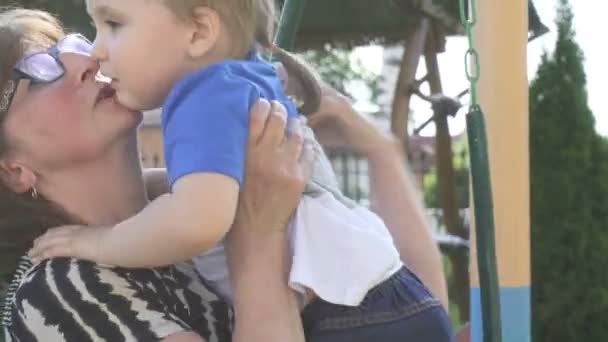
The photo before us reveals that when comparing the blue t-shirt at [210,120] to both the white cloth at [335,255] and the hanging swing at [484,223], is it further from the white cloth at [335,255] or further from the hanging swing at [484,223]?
the hanging swing at [484,223]

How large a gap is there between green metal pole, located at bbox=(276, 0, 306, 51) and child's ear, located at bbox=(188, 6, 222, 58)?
70 centimetres

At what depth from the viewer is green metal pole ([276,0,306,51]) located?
2.04 m

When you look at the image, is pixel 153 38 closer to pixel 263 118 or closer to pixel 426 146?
pixel 263 118

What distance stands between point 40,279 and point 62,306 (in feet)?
0.19

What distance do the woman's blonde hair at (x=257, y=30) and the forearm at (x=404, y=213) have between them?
209 millimetres

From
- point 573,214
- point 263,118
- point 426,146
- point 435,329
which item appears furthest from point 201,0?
point 426,146

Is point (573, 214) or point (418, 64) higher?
point (418, 64)

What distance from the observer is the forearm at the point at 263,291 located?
1357 millimetres

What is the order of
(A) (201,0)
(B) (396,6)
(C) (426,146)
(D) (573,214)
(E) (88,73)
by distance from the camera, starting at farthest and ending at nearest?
(C) (426,146) < (B) (396,6) < (D) (573,214) < (E) (88,73) < (A) (201,0)

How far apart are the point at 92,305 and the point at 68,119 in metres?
0.28

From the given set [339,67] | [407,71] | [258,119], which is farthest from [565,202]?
[258,119]

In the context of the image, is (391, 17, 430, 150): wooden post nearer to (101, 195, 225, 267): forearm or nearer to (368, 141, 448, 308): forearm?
(368, 141, 448, 308): forearm

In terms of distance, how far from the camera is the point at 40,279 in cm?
138

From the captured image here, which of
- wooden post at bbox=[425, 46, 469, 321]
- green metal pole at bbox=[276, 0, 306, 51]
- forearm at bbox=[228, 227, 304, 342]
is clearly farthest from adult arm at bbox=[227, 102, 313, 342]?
wooden post at bbox=[425, 46, 469, 321]
